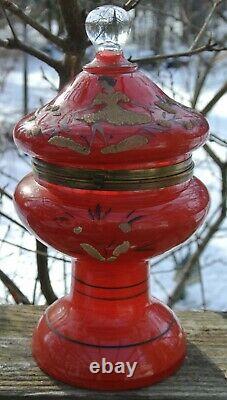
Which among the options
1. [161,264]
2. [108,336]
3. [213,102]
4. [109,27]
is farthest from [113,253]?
[161,264]

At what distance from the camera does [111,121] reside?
29.9 inches

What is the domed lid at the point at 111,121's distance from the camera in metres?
0.74

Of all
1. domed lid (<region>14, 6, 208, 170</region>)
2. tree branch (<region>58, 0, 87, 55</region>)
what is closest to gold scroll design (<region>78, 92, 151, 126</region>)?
domed lid (<region>14, 6, 208, 170</region>)

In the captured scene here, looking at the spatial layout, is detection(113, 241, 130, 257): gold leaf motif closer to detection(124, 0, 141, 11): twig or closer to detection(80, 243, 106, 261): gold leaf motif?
detection(80, 243, 106, 261): gold leaf motif

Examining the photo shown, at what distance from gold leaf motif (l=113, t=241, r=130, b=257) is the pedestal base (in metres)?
0.12

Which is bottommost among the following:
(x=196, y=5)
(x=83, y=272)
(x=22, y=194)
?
(x=196, y=5)

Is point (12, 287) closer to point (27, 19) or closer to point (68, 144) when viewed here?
point (27, 19)

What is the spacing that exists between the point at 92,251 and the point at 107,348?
0.15 meters

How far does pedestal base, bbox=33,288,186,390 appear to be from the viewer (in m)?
0.86

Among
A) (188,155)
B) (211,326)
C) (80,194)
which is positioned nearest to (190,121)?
(188,155)

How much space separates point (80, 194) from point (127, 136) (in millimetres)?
92

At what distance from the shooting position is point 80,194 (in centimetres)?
78

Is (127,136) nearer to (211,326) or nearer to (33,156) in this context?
(33,156)

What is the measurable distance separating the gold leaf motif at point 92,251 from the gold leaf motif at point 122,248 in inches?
0.8
